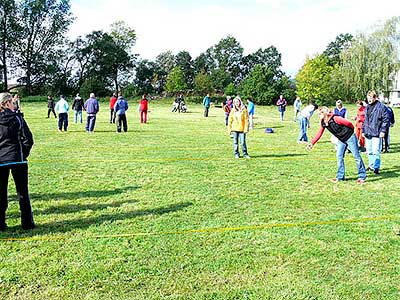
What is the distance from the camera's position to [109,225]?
5.90m

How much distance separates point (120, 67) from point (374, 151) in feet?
240

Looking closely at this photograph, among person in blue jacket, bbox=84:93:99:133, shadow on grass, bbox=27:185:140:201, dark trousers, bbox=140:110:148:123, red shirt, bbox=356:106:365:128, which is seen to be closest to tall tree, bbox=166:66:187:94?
dark trousers, bbox=140:110:148:123

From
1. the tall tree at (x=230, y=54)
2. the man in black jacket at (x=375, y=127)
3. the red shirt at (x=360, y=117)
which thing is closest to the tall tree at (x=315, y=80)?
the tall tree at (x=230, y=54)

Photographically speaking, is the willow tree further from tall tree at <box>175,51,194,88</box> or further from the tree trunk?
tall tree at <box>175,51,194,88</box>

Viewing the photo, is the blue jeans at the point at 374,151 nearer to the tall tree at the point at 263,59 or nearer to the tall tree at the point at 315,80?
the tall tree at the point at 315,80

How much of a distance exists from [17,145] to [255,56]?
312 feet

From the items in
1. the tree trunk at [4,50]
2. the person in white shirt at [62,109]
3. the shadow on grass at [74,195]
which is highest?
the tree trunk at [4,50]

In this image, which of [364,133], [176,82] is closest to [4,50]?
[176,82]

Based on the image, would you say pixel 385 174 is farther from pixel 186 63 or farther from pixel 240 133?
pixel 186 63

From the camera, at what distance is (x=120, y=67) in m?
78.8

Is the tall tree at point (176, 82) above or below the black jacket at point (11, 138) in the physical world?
above

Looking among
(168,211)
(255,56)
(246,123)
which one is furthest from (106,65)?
(168,211)

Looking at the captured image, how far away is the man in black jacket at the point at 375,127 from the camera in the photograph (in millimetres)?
9562

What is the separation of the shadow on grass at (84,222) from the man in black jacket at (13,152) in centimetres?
15
